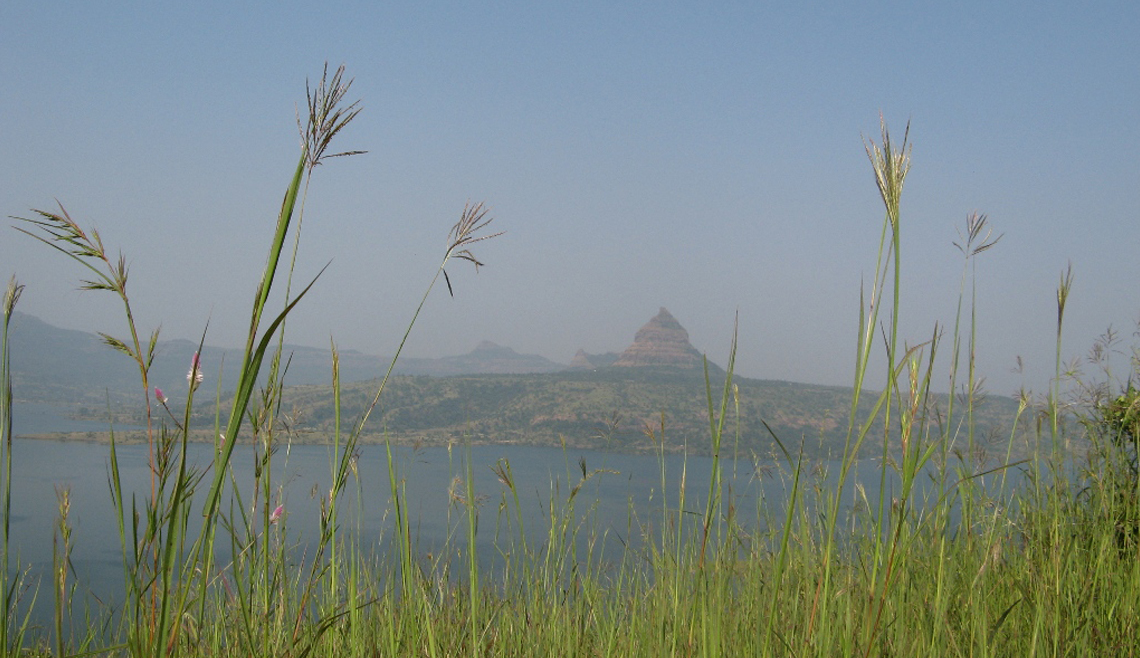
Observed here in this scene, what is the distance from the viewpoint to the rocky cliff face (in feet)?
306

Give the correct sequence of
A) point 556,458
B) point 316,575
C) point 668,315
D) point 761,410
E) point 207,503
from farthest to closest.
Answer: point 668,315, point 761,410, point 556,458, point 316,575, point 207,503

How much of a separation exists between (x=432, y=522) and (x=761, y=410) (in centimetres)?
2817

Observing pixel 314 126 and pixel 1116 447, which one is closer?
pixel 314 126

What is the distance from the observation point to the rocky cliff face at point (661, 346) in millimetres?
93375

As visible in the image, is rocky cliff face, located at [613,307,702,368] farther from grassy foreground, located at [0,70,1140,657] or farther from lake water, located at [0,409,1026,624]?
grassy foreground, located at [0,70,1140,657]

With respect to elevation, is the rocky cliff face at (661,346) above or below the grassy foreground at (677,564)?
above

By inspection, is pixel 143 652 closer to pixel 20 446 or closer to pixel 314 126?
pixel 314 126

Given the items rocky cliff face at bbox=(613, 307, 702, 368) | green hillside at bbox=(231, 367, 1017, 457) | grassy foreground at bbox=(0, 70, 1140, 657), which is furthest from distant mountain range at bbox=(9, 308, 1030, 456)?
grassy foreground at bbox=(0, 70, 1140, 657)

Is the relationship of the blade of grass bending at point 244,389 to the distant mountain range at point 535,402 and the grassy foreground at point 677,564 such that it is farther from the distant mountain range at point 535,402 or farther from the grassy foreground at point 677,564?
the distant mountain range at point 535,402

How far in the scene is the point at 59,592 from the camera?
3.87 ft

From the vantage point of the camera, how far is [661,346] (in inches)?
3888

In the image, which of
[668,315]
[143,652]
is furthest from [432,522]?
[668,315]

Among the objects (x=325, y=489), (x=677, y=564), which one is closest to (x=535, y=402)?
(x=325, y=489)

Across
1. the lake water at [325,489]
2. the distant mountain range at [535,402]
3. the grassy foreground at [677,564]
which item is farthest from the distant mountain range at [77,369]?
the grassy foreground at [677,564]
